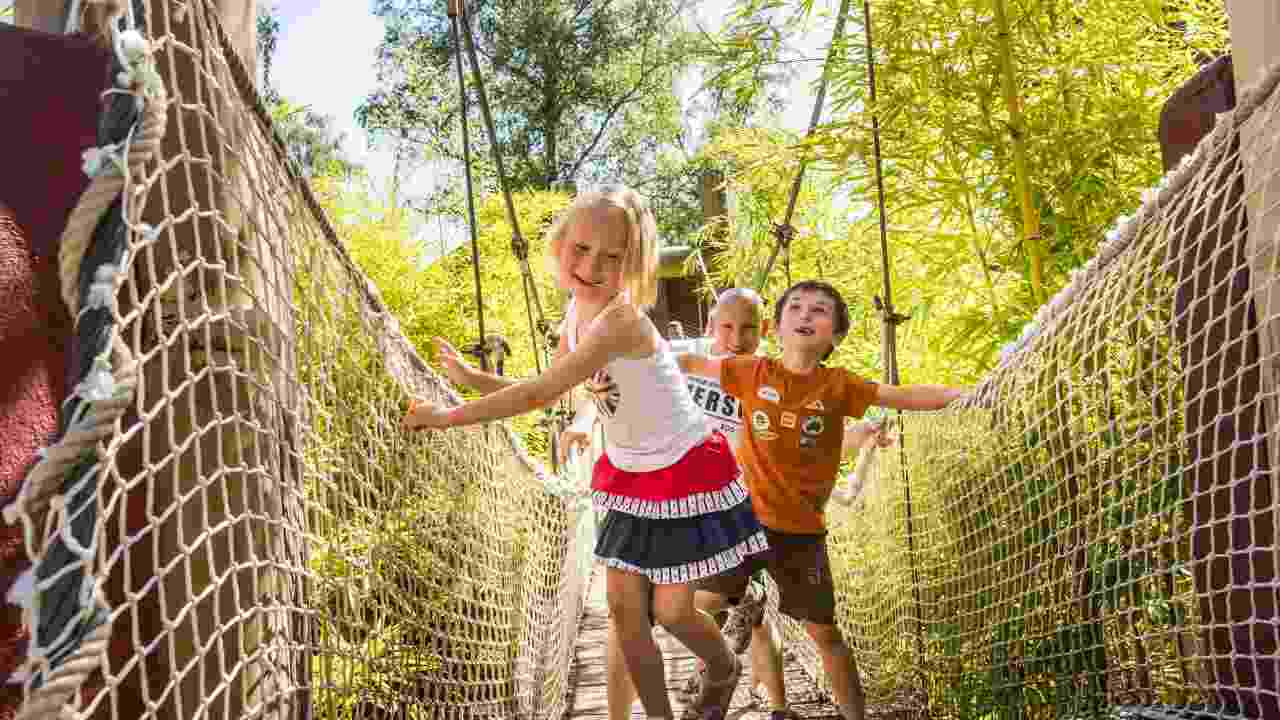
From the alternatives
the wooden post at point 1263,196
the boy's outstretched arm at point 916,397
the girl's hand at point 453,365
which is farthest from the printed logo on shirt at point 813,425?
the wooden post at point 1263,196

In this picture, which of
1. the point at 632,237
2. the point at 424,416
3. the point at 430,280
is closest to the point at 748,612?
the point at 632,237

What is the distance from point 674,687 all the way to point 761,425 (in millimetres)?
1178

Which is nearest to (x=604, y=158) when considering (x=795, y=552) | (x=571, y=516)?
(x=571, y=516)

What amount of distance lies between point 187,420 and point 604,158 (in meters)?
15.6

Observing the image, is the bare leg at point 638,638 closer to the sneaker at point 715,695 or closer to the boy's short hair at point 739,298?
the sneaker at point 715,695

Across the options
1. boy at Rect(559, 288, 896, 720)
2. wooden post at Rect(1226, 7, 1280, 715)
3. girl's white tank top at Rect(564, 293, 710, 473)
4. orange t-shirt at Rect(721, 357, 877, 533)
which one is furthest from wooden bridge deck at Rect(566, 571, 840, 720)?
wooden post at Rect(1226, 7, 1280, 715)

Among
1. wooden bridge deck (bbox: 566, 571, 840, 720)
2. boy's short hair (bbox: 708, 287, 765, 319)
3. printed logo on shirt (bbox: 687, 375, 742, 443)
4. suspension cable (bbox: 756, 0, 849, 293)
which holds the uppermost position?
suspension cable (bbox: 756, 0, 849, 293)

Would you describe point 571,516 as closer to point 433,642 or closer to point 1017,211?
point 1017,211

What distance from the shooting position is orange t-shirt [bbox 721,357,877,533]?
2596 mm

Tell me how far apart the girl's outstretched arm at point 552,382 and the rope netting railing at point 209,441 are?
0.05 m

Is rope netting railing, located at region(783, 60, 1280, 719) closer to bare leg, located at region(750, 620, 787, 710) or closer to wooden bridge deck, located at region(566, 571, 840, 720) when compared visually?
bare leg, located at region(750, 620, 787, 710)

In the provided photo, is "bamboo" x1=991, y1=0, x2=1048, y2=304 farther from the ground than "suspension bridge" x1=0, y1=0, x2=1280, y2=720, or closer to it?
farther from the ground

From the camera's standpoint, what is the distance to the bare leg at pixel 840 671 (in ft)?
8.04

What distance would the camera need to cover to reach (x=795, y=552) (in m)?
2.57
